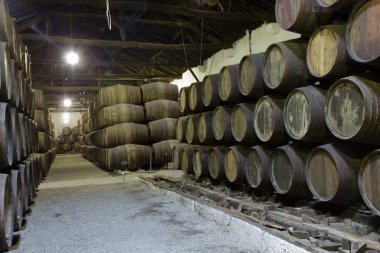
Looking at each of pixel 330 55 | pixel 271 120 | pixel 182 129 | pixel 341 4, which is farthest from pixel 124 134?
pixel 341 4

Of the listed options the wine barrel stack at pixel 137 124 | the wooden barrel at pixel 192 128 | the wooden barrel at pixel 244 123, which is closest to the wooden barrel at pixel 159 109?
the wine barrel stack at pixel 137 124

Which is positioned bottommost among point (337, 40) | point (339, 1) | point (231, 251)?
point (231, 251)

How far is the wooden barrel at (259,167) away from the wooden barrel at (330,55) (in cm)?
151

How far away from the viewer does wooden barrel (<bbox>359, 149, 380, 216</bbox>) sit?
3.02 m

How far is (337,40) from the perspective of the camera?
3354mm

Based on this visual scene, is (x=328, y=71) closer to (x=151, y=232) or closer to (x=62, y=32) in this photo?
(x=151, y=232)

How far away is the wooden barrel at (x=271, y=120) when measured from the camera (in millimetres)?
4414

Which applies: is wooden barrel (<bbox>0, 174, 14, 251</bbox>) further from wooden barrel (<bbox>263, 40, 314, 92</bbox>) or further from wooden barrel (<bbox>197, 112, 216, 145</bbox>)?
wooden barrel (<bbox>197, 112, 216, 145</bbox>)

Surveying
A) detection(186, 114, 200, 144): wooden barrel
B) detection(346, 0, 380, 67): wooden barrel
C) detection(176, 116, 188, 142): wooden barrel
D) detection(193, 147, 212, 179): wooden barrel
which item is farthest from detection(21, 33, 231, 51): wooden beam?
detection(346, 0, 380, 67): wooden barrel

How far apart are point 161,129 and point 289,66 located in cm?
775

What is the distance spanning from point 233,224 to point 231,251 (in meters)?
0.69

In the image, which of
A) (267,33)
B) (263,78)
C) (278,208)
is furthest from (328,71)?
(267,33)

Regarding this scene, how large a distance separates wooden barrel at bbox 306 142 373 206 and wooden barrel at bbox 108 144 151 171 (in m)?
7.67

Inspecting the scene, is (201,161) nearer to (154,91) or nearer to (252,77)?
(252,77)
